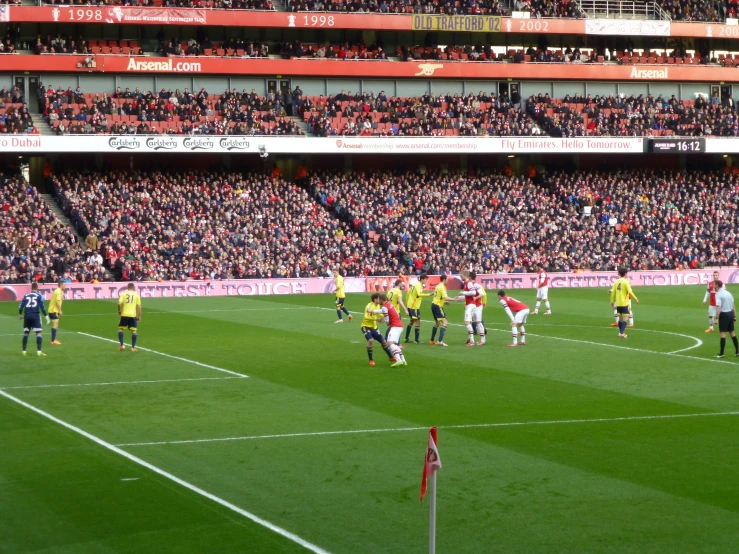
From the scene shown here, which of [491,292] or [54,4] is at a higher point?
[54,4]

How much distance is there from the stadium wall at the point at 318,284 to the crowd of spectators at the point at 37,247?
0.77 metres

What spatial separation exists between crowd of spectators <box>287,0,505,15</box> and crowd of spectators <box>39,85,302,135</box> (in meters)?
6.20

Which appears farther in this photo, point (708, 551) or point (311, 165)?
point (311, 165)

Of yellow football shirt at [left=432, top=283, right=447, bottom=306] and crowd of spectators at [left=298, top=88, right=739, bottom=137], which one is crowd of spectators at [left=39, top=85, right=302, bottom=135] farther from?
yellow football shirt at [left=432, top=283, right=447, bottom=306]

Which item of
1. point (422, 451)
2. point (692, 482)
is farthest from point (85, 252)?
point (692, 482)

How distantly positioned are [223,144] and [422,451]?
4224 cm

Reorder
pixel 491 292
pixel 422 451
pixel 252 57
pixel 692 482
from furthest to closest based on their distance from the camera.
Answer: pixel 252 57
pixel 491 292
pixel 422 451
pixel 692 482

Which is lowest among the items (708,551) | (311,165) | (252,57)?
(708,551)

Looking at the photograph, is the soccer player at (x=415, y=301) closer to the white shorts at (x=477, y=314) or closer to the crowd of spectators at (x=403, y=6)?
the white shorts at (x=477, y=314)

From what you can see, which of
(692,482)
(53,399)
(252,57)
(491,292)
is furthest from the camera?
(252,57)

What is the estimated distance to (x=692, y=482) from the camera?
14.0 meters

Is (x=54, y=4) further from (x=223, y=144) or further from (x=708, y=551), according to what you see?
(x=708, y=551)

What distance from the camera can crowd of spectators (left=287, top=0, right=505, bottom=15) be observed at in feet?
202

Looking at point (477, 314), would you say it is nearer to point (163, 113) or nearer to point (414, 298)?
point (414, 298)
